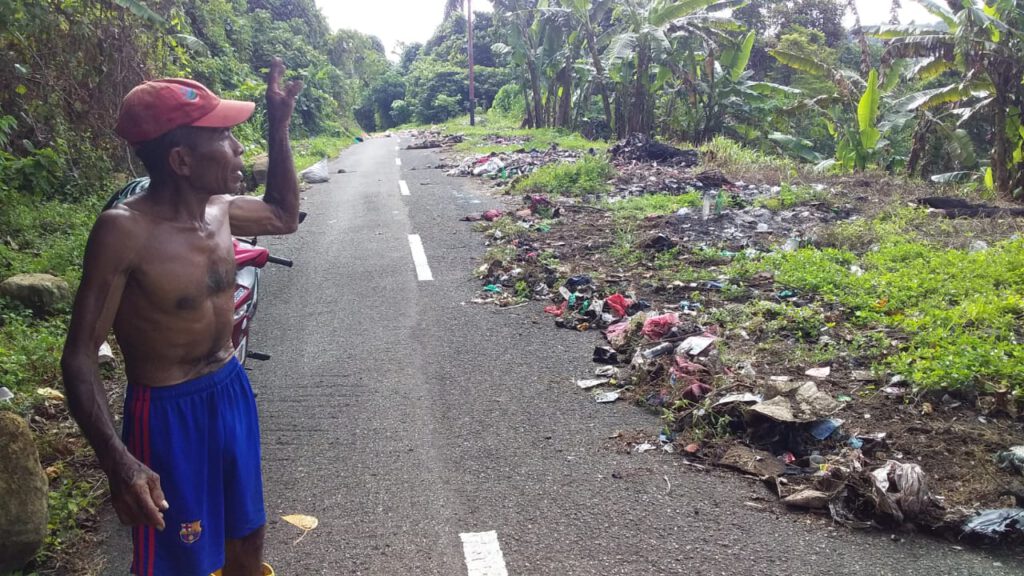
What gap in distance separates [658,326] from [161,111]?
176 inches

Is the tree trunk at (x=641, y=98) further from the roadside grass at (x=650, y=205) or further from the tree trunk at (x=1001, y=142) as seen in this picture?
the tree trunk at (x=1001, y=142)

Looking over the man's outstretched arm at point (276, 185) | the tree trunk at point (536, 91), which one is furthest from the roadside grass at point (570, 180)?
the tree trunk at point (536, 91)

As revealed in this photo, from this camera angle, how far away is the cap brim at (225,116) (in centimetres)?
220

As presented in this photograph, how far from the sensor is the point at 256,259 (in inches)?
156

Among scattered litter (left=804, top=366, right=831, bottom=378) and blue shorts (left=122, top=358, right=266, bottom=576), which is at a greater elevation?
blue shorts (left=122, top=358, right=266, bottom=576)

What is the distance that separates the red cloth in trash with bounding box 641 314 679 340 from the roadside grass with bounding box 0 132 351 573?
3742mm

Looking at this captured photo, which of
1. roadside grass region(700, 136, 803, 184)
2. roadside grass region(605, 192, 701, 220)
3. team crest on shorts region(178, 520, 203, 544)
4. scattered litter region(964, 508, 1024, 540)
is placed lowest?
scattered litter region(964, 508, 1024, 540)

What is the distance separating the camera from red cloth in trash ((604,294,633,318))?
22.2 feet

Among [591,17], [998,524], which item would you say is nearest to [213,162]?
[998,524]

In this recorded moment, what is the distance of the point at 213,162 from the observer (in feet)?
7.38

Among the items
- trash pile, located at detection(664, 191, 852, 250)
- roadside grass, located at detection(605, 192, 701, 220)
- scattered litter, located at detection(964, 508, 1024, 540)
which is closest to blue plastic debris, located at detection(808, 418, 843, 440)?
scattered litter, located at detection(964, 508, 1024, 540)

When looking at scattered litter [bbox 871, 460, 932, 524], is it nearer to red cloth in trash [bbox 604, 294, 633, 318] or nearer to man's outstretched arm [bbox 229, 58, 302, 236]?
man's outstretched arm [bbox 229, 58, 302, 236]

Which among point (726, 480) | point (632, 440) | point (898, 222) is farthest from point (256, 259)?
point (898, 222)

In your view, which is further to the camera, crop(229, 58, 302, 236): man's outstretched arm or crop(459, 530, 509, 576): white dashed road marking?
crop(459, 530, 509, 576): white dashed road marking
